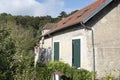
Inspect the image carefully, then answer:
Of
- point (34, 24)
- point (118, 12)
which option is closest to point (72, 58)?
point (118, 12)

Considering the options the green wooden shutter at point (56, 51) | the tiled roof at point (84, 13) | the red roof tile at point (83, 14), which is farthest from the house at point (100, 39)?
the green wooden shutter at point (56, 51)

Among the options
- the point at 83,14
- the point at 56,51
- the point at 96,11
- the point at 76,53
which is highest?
the point at 83,14

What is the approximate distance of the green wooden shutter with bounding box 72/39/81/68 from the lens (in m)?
17.1

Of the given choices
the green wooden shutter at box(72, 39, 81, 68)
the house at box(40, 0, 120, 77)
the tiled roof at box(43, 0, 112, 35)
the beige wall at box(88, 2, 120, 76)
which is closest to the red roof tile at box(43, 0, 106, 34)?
the tiled roof at box(43, 0, 112, 35)

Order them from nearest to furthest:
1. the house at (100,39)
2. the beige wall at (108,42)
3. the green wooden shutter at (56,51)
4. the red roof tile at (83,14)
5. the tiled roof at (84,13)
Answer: the house at (100,39), the beige wall at (108,42), the tiled roof at (84,13), the red roof tile at (83,14), the green wooden shutter at (56,51)

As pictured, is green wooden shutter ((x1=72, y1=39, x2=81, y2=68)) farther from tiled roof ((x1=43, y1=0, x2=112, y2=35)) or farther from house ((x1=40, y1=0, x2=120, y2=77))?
tiled roof ((x1=43, y1=0, x2=112, y2=35))

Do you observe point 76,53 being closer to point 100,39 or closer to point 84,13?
point 100,39

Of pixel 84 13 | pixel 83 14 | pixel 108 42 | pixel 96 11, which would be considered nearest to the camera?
pixel 96 11

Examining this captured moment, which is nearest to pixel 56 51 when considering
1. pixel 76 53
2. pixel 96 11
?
pixel 76 53

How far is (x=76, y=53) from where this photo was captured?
17453mm

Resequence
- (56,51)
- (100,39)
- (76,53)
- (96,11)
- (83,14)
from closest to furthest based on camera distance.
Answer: (96,11)
(100,39)
(76,53)
(83,14)
(56,51)

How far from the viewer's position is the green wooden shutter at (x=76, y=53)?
56.0 feet

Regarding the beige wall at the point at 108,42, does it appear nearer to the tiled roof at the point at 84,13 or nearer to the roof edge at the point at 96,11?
the roof edge at the point at 96,11

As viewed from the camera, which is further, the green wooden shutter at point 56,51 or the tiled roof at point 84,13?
the green wooden shutter at point 56,51
